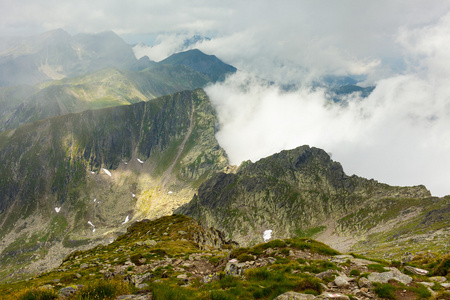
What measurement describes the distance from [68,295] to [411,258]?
32009 mm

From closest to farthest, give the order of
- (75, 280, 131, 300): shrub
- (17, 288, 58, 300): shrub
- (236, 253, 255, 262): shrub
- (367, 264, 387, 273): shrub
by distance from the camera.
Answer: (75, 280, 131, 300): shrub → (17, 288, 58, 300): shrub → (367, 264, 387, 273): shrub → (236, 253, 255, 262): shrub

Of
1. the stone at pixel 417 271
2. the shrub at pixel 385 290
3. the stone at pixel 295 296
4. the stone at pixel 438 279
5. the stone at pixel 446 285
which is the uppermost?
the stone at pixel 295 296

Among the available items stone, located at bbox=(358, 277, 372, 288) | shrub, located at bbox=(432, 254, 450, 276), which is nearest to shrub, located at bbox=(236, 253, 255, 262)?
stone, located at bbox=(358, 277, 372, 288)

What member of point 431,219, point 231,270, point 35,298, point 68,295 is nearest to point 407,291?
point 231,270

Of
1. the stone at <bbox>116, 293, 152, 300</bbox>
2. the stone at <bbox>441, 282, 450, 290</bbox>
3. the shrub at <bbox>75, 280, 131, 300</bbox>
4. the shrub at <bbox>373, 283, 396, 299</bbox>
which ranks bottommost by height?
the stone at <bbox>441, 282, 450, 290</bbox>

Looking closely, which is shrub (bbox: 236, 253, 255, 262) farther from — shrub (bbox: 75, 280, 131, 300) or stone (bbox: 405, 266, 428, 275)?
shrub (bbox: 75, 280, 131, 300)

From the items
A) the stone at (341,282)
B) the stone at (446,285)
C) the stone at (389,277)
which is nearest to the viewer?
the stone at (446,285)

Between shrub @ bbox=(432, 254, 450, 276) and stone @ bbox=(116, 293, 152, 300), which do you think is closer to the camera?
stone @ bbox=(116, 293, 152, 300)

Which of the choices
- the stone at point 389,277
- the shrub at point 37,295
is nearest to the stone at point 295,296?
the stone at point 389,277

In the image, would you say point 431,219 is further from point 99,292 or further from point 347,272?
point 99,292

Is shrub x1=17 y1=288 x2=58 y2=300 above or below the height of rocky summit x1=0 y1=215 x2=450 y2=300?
above

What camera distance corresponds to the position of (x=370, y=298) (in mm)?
15680

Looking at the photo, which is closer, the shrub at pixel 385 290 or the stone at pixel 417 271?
the shrub at pixel 385 290

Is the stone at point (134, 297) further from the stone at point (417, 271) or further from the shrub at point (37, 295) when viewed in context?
Result: the stone at point (417, 271)
